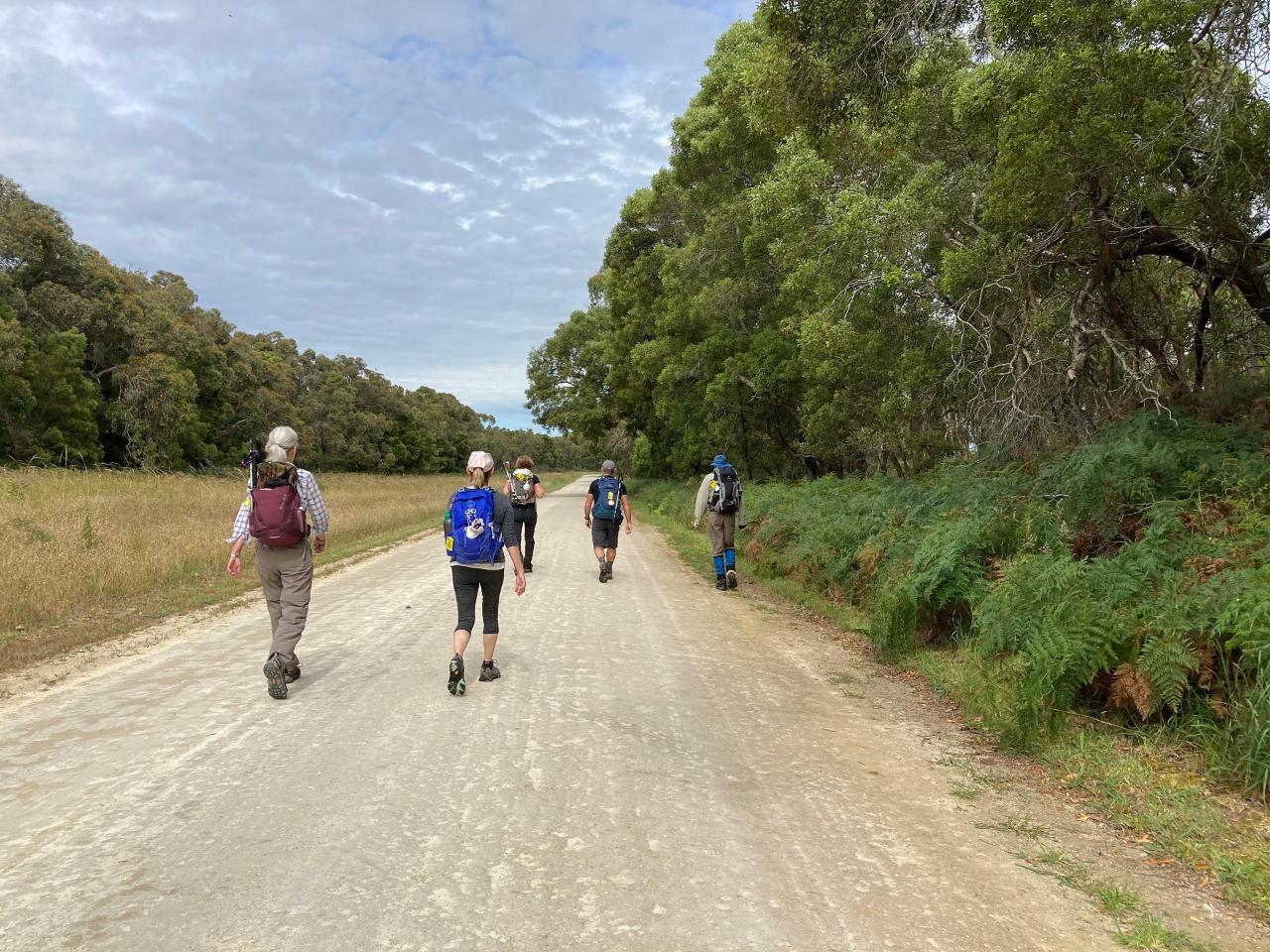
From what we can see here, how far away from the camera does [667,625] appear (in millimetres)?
8648

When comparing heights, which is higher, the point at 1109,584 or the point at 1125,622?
the point at 1109,584

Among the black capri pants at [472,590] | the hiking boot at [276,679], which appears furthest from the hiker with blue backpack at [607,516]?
the hiking boot at [276,679]

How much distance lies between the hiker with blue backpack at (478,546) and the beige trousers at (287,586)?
1.13 metres

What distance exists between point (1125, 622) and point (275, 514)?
5927mm

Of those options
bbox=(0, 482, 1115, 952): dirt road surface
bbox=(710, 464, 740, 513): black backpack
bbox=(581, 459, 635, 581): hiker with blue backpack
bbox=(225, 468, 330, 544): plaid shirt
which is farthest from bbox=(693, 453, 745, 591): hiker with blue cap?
bbox=(225, 468, 330, 544): plaid shirt

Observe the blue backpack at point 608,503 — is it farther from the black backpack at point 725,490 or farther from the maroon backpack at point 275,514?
the maroon backpack at point 275,514

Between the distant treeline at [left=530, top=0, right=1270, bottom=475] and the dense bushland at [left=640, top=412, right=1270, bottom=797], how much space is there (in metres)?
1.96

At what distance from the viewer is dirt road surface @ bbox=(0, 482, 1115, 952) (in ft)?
9.30

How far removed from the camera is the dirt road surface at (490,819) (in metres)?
2.83

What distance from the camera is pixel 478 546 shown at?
5.91 metres

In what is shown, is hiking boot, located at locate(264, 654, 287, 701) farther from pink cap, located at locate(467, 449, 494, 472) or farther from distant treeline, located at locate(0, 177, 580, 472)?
distant treeline, located at locate(0, 177, 580, 472)

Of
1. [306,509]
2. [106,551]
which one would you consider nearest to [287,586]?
[306,509]

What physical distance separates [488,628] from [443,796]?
2.35 m

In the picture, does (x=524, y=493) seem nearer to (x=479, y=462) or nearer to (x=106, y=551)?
(x=479, y=462)
